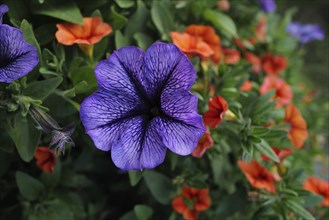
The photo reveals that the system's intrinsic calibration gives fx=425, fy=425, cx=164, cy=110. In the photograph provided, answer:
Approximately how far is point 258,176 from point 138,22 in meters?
0.67

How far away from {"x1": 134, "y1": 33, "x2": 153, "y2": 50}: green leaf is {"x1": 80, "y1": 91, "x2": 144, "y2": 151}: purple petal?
0.38 meters

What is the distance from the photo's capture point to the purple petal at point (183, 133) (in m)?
0.94

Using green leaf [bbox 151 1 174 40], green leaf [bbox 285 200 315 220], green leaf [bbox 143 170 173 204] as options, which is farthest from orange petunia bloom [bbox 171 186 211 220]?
green leaf [bbox 151 1 174 40]

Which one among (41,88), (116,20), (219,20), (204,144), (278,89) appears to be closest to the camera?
(41,88)

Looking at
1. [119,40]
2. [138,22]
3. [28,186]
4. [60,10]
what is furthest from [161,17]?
[28,186]

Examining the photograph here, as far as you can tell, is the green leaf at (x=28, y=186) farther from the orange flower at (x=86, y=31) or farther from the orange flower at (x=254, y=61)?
the orange flower at (x=254, y=61)

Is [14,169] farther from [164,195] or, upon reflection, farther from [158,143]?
[158,143]

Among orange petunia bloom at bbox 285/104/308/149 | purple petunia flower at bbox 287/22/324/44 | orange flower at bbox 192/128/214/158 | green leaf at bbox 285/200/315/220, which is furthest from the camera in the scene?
purple petunia flower at bbox 287/22/324/44

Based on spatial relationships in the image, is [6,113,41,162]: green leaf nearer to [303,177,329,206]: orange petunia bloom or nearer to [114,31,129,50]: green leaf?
[114,31,129,50]: green leaf

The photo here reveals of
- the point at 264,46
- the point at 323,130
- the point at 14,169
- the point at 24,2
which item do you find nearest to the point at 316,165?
the point at 323,130

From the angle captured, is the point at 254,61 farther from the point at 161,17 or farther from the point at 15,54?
the point at 15,54

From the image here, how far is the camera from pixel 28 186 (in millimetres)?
1344

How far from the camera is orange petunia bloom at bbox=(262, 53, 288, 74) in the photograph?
1.96 metres

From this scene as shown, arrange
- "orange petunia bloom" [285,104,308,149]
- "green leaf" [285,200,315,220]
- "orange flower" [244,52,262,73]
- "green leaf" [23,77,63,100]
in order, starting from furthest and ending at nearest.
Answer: "orange flower" [244,52,262,73], "orange petunia bloom" [285,104,308,149], "green leaf" [285,200,315,220], "green leaf" [23,77,63,100]
